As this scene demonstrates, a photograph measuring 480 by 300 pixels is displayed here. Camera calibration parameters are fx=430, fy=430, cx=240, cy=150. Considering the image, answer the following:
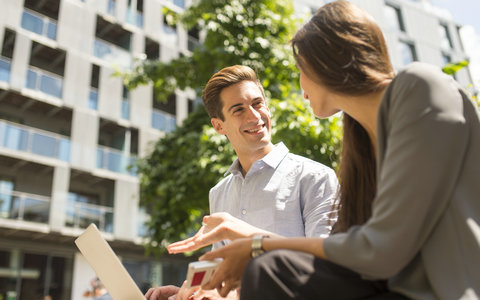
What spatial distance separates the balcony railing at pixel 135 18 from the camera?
19.2 m

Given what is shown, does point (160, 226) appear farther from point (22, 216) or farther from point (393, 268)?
point (22, 216)

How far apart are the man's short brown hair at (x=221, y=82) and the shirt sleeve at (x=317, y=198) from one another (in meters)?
0.74

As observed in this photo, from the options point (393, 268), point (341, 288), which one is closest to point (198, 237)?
point (341, 288)

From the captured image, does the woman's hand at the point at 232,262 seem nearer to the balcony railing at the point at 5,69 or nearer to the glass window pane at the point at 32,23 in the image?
the balcony railing at the point at 5,69

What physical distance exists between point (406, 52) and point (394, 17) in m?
2.05

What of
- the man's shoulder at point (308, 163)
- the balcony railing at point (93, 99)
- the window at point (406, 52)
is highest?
the window at point (406, 52)

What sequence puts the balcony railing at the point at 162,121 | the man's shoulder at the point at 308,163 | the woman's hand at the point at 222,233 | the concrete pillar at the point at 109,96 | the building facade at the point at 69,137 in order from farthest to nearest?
the balcony railing at the point at 162,121 < the concrete pillar at the point at 109,96 < the building facade at the point at 69,137 < the man's shoulder at the point at 308,163 < the woman's hand at the point at 222,233

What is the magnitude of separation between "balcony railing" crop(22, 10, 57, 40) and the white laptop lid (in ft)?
57.0

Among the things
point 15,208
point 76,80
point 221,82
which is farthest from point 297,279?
point 76,80

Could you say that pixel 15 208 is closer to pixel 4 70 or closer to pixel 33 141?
pixel 33 141

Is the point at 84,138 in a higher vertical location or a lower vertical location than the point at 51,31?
lower

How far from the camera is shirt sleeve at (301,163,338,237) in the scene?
198cm

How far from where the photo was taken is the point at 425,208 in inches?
37.7

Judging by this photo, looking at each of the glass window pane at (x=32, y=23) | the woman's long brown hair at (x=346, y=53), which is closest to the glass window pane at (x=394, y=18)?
the glass window pane at (x=32, y=23)
